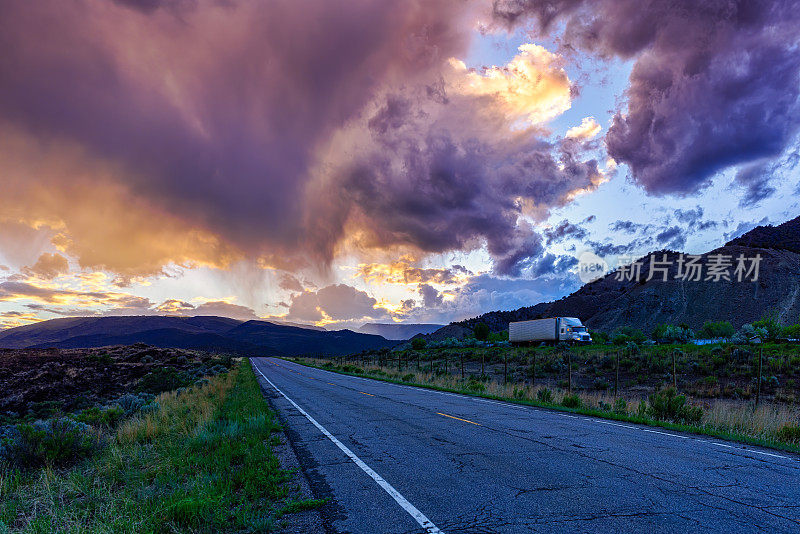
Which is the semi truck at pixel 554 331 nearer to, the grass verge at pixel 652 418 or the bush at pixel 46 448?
the grass verge at pixel 652 418

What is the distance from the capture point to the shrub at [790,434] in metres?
9.76

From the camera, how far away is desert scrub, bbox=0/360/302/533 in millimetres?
4789

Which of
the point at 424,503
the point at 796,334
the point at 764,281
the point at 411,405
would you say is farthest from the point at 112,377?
the point at 764,281

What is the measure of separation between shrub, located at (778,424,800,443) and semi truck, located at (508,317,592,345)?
48.3 m

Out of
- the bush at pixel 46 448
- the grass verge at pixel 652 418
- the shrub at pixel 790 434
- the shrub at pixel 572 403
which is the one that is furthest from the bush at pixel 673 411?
the bush at pixel 46 448

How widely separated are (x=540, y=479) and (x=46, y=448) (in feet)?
34.2

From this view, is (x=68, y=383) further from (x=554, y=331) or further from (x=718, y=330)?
(x=718, y=330)

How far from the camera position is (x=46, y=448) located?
347 inches

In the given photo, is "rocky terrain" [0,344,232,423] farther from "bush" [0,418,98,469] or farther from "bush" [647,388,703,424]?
"bush" [647,388,703,424]

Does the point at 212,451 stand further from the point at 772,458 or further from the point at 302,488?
the point at 772,458

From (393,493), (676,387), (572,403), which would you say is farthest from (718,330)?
(393,493)

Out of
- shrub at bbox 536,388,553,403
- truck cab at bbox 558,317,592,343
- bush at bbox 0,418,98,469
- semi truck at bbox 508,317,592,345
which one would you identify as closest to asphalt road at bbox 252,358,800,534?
bush at bbox 0,418,98,469

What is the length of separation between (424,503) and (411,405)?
33.7 feet

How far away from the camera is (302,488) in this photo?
6082 mm
